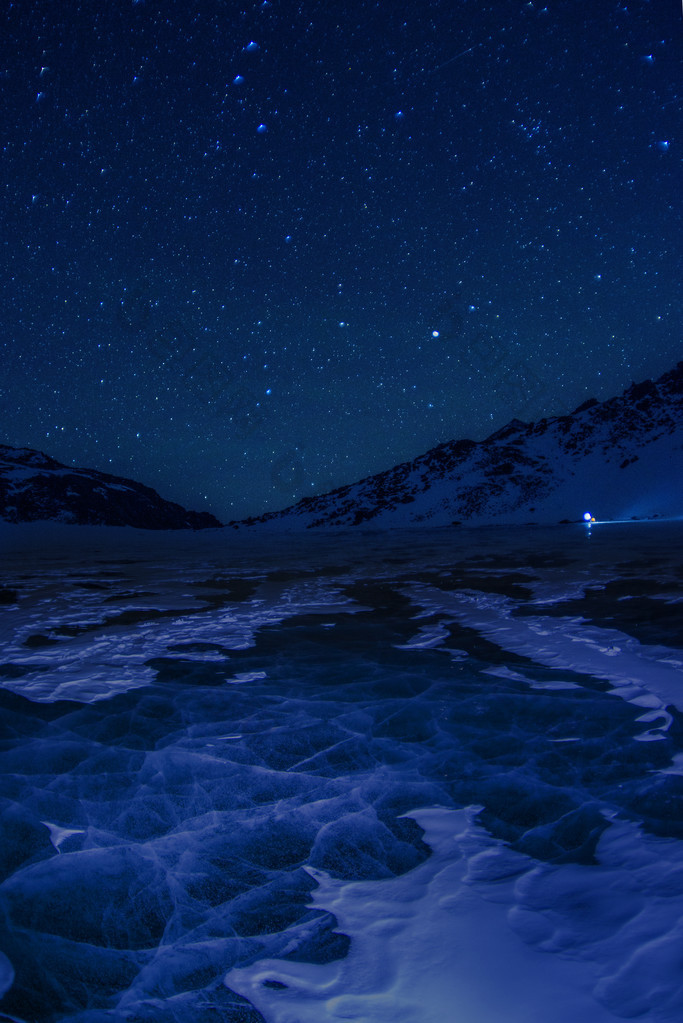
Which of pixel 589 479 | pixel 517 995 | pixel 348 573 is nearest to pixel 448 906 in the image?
pixel 517 995

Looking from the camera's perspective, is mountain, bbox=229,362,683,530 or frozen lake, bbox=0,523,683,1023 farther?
mountain, bbox=229,362,683,530

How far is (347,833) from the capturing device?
3.21 meters

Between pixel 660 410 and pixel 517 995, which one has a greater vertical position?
pixel 660 410

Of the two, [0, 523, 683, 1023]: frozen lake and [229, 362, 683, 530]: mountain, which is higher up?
[229, 362, 683, 530]: mountain

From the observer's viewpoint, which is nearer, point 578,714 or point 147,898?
point 147,898

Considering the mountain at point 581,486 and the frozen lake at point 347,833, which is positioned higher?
the mountain at point 581,486

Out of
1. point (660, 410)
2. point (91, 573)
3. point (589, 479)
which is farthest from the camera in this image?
point (660, 410)

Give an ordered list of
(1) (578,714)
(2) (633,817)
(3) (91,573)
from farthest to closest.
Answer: (3) (91,573)
(1) (578,714)
(2) (633,817)

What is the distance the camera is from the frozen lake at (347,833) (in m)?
2.23

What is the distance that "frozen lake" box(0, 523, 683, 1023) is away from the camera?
2234 mm

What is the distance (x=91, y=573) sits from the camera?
19.6 m

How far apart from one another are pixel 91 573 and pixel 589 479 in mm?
175889

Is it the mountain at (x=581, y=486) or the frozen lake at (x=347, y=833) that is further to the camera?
the mountain at (x=581, y=486)

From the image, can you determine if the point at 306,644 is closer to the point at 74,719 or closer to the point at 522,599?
the point at 74,719
